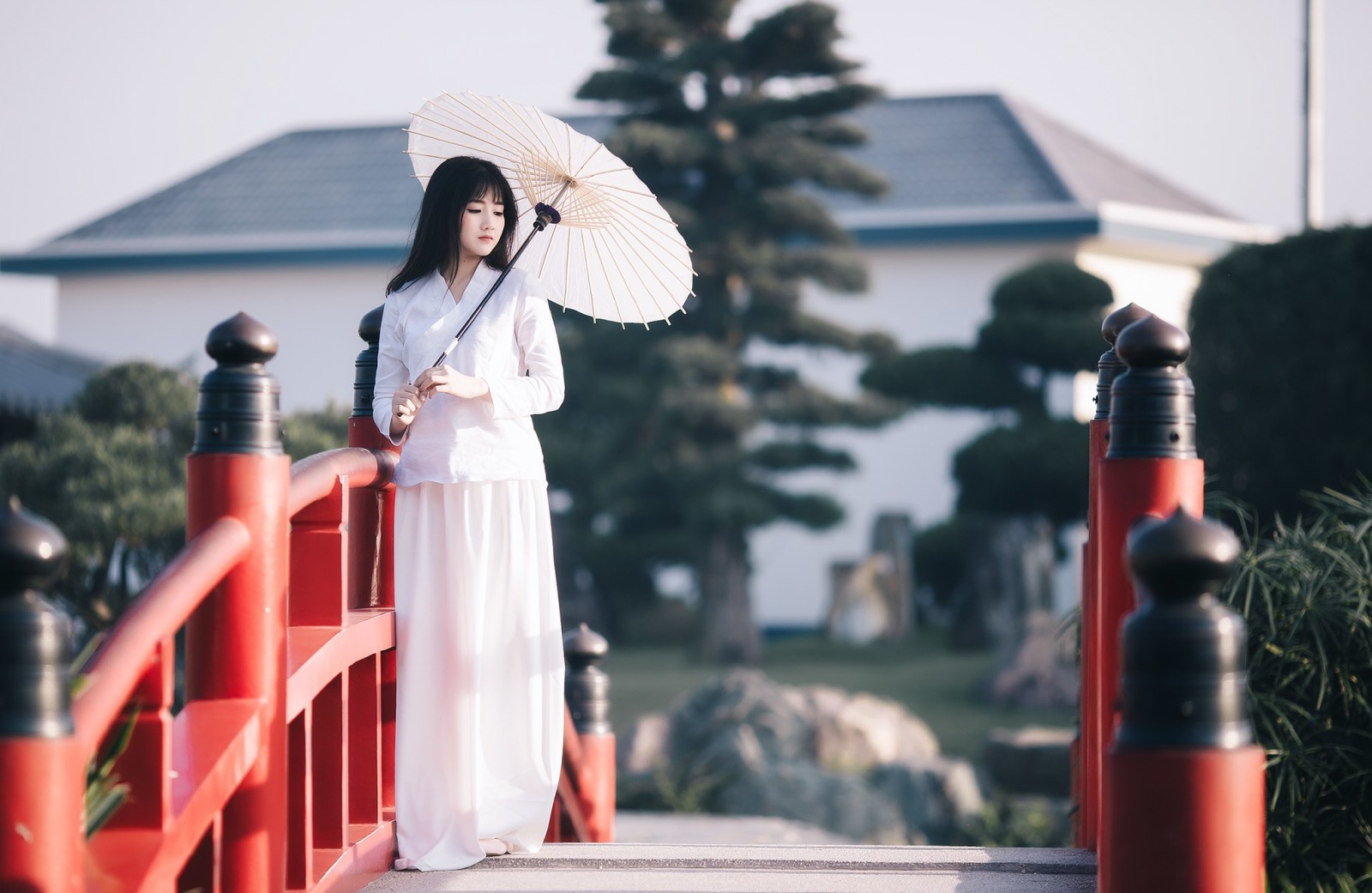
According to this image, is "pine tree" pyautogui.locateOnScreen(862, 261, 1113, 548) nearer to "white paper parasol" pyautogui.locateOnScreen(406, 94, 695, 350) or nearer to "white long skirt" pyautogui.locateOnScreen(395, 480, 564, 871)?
"white paper parasol" pyautogui.locateOnScreen(406, 94, 695, 350)

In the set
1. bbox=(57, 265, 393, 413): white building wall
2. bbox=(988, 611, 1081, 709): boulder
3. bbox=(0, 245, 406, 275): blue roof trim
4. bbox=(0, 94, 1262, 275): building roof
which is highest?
bbox=(0, 94, 1262, 275): building roof

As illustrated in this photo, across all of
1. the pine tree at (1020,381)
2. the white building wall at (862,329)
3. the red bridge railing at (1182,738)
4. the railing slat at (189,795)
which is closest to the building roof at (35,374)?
the white building wall at (862,329)

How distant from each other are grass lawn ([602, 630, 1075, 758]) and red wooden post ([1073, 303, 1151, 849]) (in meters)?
7.63

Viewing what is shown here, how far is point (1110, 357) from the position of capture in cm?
360

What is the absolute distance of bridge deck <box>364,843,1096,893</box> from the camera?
333 centimetres

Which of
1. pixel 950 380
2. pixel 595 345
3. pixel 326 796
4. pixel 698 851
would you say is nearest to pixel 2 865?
pixel 326 796

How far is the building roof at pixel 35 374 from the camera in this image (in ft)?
38.5

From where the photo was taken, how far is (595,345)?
1480 cm

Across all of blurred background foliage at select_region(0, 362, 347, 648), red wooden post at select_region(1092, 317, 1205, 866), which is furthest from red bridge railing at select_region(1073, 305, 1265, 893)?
blurred background foliage at select_region(0, 362, 347, 648)

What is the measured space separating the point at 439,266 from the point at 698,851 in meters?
1.50

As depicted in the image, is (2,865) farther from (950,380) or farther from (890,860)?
(950,380)

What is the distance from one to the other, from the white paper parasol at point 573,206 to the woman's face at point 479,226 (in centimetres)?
10

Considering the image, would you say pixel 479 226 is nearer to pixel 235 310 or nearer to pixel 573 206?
pixel 573 206

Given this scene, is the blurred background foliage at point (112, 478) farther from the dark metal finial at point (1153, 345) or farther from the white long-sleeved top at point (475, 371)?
the dark metal finial at point (1153, 345)
